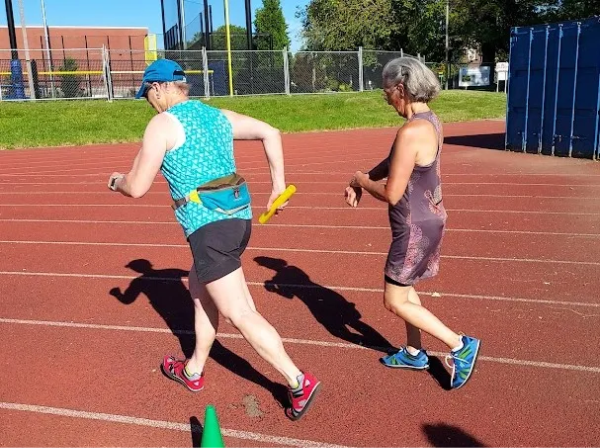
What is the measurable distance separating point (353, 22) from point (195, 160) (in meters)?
46.7

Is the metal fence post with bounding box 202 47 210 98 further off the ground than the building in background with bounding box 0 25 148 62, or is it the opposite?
the building in background with bounding box 0 25 148 62

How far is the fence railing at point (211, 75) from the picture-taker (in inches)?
935

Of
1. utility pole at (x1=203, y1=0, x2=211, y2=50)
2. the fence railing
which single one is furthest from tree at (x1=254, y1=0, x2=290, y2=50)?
utility pole at (x1=203, y1=0, x2=211, y2=50)

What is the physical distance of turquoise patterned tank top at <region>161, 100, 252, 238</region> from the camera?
9.78ft

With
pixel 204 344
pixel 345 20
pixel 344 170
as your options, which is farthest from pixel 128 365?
pixel 345 20

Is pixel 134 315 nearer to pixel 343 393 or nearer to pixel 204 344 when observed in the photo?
pixel 204 344

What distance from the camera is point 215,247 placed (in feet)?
9.85

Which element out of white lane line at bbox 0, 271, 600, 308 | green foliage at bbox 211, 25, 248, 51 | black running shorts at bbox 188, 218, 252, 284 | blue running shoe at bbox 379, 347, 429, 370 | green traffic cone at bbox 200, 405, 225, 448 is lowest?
white lane line at bbox 0, 271, 600, 308

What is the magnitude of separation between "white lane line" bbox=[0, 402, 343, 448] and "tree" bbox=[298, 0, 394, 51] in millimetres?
46260

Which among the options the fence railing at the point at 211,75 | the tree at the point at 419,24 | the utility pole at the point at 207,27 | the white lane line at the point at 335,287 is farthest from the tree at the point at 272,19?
the white lane line at the point at 335,287

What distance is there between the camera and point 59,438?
3.10 metres

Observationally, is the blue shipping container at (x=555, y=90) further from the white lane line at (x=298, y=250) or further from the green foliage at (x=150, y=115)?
the green foliage at (x=150, y=115)

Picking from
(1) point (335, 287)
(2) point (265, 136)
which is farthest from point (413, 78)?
(1) point (335, 287)

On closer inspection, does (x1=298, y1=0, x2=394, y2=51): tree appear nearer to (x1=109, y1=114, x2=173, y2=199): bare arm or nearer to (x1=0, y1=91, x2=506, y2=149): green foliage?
(x1=0, y1=91, x2=506, y2=149): green foliage
